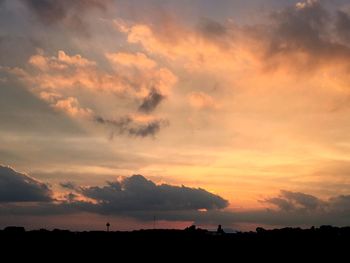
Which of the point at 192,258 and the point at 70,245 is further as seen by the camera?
the point at 70,245

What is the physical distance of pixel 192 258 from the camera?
2327 inches

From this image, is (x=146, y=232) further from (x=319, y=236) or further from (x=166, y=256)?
(x=319, y=236)

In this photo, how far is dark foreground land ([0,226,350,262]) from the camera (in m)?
60.0

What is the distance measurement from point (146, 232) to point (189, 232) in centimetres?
580

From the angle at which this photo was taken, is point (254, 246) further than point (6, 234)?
No

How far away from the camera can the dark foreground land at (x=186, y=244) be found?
60.0m

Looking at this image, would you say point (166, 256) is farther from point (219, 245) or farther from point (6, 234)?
point (6, 234)

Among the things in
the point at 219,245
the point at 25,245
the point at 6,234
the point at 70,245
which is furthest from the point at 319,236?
the point at 6,234

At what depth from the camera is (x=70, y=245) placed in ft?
207

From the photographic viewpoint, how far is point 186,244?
62.8 m

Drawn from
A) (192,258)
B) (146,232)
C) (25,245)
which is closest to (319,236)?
(192,258)

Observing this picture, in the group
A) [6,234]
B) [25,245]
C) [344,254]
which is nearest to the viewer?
[344,254]

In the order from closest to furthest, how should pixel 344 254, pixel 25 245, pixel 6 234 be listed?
pixel 344 254 < pixel 25 245 < pixel 6 234

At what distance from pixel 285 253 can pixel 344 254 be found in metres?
6.33
